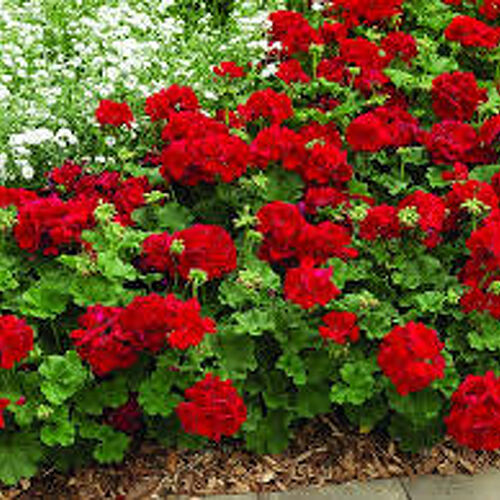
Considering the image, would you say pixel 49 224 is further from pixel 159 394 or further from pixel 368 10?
pixel 368 10

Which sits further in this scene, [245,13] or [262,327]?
[245,13]

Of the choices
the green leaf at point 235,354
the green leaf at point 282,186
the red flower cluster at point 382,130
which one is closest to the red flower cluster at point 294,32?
the red flower cluster at point 382,130

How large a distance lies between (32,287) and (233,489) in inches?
42.5

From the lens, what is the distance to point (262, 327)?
3.09 meters

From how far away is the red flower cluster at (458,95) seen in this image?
13.4 feet

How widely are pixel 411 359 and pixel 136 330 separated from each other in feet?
3.13

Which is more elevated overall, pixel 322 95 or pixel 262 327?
pixel 322 95

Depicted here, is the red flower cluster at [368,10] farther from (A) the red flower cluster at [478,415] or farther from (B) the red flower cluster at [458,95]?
(A) the red flower cluster at [478,415]

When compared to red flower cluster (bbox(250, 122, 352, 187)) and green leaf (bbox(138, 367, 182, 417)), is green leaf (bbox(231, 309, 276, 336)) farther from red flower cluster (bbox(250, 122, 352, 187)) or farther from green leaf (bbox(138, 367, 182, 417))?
red flower cluster (bbox(250, 122, 352, 187))

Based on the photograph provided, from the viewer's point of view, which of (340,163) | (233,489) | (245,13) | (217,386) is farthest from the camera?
(245,13)

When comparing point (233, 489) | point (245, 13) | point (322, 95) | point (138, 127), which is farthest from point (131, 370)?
point (245, 13)

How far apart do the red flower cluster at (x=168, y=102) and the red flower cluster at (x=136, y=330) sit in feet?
4.12

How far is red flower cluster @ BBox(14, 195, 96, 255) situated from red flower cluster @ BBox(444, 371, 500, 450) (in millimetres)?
1565

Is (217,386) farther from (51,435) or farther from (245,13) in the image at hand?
(245,13)
